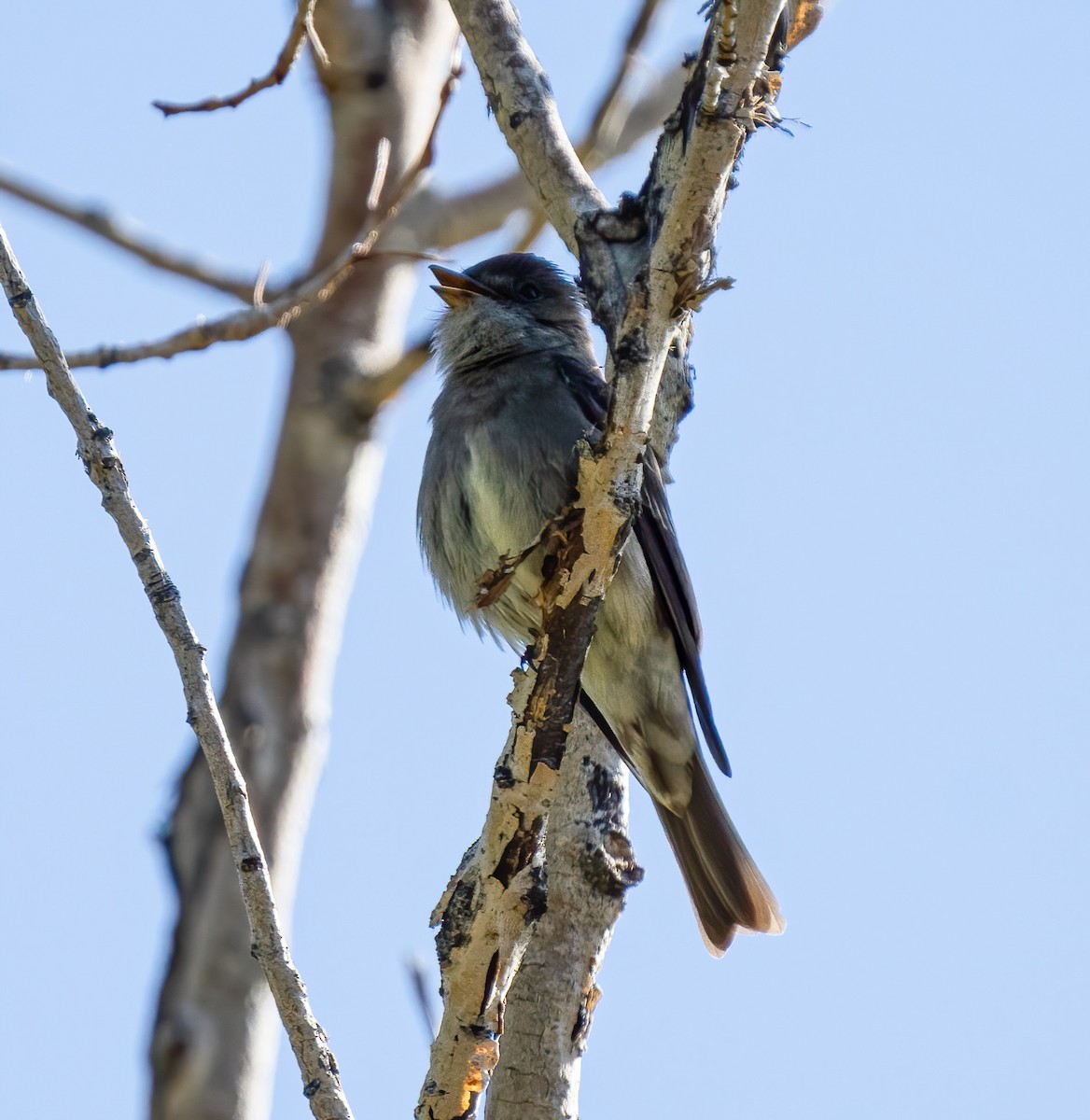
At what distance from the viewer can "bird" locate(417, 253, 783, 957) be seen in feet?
17.7

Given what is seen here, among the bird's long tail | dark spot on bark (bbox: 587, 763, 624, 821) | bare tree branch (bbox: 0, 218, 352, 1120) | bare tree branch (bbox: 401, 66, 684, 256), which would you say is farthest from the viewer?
bare tree branch (bbox: 401, 66, 684, 256)

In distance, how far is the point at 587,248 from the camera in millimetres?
4207

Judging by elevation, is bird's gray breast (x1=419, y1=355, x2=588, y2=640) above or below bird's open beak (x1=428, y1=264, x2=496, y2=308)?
below

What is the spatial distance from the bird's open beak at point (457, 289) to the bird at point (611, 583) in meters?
0.20

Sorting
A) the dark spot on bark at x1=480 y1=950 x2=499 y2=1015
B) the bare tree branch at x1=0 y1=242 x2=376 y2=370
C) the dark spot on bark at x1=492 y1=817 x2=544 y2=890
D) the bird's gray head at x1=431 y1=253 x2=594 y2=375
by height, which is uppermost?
the bird's gray head at x1=431 y1=253 x2=594 y2=375

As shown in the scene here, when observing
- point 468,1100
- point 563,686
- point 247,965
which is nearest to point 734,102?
point 563,686

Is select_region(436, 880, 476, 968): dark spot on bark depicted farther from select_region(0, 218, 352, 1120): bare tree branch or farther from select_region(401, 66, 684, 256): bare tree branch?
select_region(401, 66, 684, 256): bare tree branch

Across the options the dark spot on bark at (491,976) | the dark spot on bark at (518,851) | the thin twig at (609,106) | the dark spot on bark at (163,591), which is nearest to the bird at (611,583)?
the dark spot on bark at (518,851)

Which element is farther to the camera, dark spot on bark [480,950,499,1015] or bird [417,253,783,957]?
bird [417,253,783,957]

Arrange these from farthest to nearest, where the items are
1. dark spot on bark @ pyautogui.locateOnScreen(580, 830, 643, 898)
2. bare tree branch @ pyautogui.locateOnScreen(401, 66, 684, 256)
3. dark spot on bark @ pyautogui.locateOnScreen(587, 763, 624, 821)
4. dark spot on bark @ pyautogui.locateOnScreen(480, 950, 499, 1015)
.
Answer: bare tree branch @ pyautogui.locateOnScreen(401, 66, 684, 256) → dark spot on bark @ pyautogui.locateOnScreen(587, 763, 624, 821) → dark spot on bark @ pyautogui.locateOnScreen(580, 830, 643, 898) → dark spot on bark @ pyautogui.locateOnScreen(480, 950, 499, 1015)

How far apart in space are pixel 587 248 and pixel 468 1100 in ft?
7.25

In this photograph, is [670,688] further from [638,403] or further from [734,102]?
[734,102]

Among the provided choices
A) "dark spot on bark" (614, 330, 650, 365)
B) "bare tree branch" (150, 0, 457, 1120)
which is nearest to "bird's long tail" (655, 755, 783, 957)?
"bare tree branch" (150, 0, 457, 1120)

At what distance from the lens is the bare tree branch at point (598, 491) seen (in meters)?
3.44
